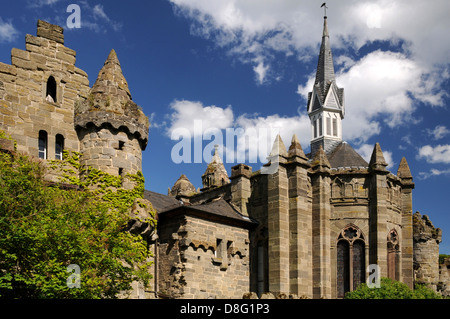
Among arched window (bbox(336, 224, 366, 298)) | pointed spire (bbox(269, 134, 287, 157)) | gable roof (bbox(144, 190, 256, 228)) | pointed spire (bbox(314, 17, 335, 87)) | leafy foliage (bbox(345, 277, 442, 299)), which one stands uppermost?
pointed spire (bbox(314, 17, 335, 87))

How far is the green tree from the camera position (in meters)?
18.0

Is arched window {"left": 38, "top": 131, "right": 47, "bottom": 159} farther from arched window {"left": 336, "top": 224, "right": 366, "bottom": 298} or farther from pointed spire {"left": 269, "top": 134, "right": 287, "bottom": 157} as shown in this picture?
arched window {"left": 336, "top": 224, "right": 366, "bottom": 298}

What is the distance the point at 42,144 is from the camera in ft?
80.1

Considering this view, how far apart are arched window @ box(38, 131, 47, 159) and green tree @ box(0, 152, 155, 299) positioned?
2.86 meters

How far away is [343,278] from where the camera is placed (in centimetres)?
3716

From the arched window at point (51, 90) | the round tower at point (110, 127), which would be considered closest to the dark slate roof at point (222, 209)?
the round tower at point (110, 127)

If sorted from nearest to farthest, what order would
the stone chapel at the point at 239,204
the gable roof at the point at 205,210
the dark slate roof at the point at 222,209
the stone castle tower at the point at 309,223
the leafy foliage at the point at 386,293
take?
1. the stone chapel at the point at 239,204
2. the gable roof at the point at 205,210
3. the leafy foliage at the point at 386,293
4. the dark slate roof at the point at 222,209
5. the stone castle tower at the point at 309,223

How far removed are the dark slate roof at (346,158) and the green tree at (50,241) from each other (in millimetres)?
22992

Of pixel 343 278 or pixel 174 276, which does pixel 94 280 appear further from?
pixel 343 278

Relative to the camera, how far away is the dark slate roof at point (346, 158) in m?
40.6

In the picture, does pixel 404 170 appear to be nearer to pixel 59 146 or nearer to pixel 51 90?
pixel 59 146

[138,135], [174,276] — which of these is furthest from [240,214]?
[138,135]

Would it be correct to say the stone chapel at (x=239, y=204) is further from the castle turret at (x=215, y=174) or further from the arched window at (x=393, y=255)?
the castle turret at (x=215, y=174)

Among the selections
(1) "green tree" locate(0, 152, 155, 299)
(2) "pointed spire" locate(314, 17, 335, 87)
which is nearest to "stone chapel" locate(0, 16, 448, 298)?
(1) "green tree" locate(0, 152, 155, 299)
